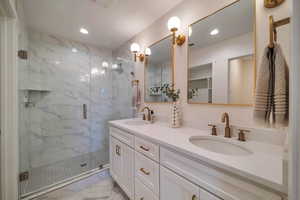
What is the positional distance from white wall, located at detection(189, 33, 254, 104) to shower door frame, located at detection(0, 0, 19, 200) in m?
1.76

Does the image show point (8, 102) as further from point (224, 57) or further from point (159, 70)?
point (224, 57)

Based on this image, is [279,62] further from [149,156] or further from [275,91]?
[149,156]

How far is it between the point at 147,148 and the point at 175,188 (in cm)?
37

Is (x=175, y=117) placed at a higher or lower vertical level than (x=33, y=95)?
lower

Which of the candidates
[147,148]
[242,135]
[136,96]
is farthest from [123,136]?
[242,135]

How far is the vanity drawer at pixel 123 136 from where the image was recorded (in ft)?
4.52

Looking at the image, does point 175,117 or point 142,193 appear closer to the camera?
point 142,193

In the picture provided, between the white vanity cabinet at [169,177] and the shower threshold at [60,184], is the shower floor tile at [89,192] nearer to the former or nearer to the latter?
the shower threshold at [60,184]

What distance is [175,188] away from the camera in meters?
0.89

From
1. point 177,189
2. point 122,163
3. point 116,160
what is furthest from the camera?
point 116,160

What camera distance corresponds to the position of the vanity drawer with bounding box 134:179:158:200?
110cm

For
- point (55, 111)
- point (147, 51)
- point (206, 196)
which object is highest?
point (147, 51)

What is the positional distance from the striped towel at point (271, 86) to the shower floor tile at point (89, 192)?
1800 millimetres

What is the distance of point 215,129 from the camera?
113 centimetres
